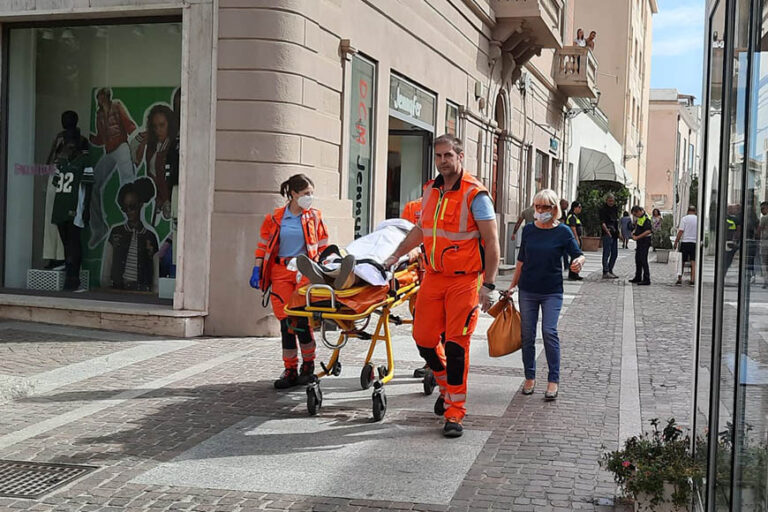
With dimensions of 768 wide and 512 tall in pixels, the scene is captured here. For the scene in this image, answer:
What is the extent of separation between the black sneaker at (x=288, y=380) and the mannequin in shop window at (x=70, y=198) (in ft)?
19.0

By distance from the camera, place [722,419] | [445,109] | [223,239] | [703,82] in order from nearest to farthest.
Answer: [722,419] < [703,82] < [223,239] < [445,109]

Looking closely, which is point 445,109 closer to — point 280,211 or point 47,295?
point 47,295

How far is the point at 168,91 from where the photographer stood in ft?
40.2

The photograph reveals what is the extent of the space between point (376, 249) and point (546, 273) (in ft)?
5.14

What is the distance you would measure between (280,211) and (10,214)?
6519 millimetres

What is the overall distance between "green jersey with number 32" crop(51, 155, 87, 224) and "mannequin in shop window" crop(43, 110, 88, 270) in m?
0.07

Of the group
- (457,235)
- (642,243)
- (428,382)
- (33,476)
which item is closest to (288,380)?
(428,382)

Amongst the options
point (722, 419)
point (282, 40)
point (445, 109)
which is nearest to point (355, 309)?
point (722, 419)

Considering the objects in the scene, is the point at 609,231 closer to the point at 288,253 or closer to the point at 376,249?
the point at 288,253

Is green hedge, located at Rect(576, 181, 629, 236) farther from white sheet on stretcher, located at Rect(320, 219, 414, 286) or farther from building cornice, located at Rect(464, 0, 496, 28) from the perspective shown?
white sheet on stretcher, located at Rect(320, 219, 414, 286)

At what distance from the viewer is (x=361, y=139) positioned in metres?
14.3

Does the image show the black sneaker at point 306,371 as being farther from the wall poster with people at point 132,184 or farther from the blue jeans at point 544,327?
the wall poster with people at point 132,184

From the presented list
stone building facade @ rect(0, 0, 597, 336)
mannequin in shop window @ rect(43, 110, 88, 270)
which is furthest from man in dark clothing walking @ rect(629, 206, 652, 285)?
mannequin in shop window @ rect(43, 110, 88, 270)

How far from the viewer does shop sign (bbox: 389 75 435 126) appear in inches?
617
